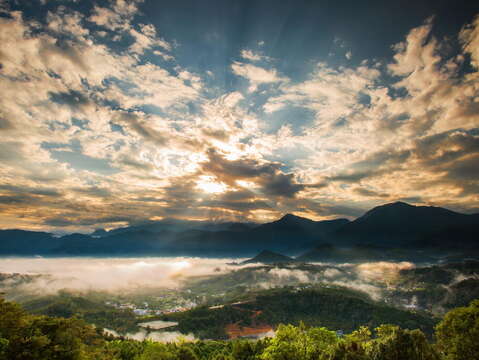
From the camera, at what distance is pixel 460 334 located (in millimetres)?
51156

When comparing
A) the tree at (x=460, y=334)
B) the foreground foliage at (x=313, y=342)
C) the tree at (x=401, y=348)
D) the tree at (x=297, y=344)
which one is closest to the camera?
the tree at (x=401, y=348)

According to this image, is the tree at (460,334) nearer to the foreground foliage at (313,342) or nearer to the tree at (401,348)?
the foreground foliage at (313,342)

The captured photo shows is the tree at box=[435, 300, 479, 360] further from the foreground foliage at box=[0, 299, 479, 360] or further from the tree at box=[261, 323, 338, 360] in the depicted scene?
the tree at box=[261, 323, 338, 360]

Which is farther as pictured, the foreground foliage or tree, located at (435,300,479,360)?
tree, located at (435,300,479,360)

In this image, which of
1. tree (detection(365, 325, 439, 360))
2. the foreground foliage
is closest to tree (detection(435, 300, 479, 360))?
the foreground foliage

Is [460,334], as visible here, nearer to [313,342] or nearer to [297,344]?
[313,342]

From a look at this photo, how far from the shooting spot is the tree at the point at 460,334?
47656 mm

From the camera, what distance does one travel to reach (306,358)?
41875 millimetres

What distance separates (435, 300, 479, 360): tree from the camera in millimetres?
47656

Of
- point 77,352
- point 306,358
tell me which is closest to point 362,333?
point 306,358

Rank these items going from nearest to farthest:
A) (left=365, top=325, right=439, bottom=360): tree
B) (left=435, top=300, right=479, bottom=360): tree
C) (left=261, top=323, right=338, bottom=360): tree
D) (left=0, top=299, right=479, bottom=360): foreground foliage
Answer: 1. (left=365, top=325, right=439, bottom=360): tree
2. (left=0, top=299, right=479, bottom=360): foreground foliage
3. (left=261, top=323, right=338, bottom=360): tree
4. (left=435, top=300, right=479, bottom=360): tree

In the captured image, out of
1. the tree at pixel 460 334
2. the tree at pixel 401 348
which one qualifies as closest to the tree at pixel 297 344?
the tree at pixel 401 348

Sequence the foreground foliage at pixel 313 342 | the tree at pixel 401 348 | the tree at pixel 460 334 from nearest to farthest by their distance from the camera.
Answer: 1. the tree at pixel 401 348
2. the foreground foliage at pixel 313 342
3. the tree at pixel 460 334

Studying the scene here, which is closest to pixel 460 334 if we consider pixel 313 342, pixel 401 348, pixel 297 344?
pixel 401 348
